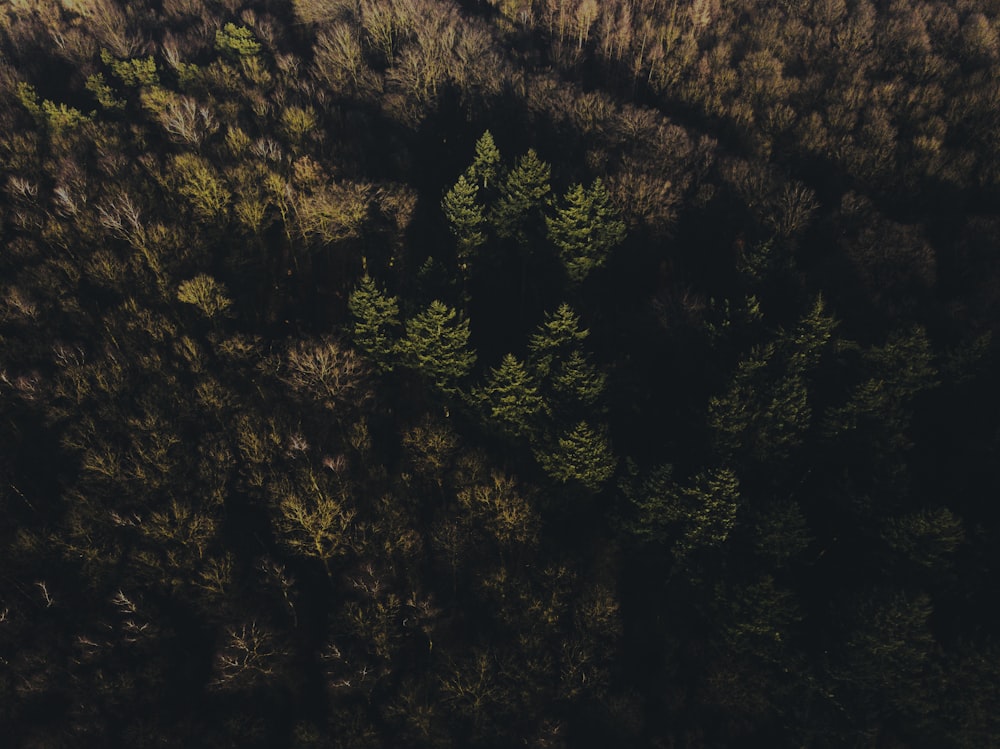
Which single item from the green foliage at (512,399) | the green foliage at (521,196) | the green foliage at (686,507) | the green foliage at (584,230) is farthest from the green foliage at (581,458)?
the green foliage at (521,196)

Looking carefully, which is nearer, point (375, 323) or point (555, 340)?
point (555, 340)

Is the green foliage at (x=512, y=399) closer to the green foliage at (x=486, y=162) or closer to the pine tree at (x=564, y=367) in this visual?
the pine tree at (x=564, y=367)

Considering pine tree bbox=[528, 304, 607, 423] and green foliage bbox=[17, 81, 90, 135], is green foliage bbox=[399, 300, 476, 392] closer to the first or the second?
pine tree bbox=[528, 304, 607, 423]

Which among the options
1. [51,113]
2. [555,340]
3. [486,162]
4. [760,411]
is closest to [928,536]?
[760,411]

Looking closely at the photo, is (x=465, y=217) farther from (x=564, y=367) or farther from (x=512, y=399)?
(x=512, y=399)

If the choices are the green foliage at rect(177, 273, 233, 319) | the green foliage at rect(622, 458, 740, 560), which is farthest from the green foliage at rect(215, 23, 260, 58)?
the green foliage at rect(622, 458, 740, 560)
